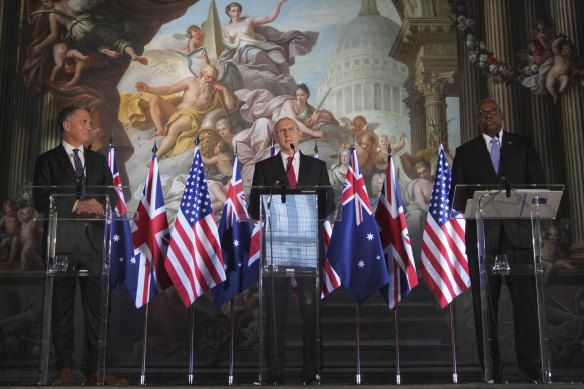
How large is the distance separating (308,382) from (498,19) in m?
6.21

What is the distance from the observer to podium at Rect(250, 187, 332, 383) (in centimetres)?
525

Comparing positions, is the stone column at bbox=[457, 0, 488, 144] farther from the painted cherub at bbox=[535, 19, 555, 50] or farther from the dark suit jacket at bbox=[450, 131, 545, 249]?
the dark suit jacket at bbox=[450, 131, 545, 249]

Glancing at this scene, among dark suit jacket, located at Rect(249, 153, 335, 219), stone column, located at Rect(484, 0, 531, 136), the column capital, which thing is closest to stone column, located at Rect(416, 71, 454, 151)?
the column capital

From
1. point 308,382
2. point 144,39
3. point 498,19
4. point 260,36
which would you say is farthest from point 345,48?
point 308,382

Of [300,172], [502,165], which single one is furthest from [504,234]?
[300,172]

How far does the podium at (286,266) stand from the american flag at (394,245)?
1.94 meters

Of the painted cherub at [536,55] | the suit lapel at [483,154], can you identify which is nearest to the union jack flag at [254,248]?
the suit lapel at [483,154]

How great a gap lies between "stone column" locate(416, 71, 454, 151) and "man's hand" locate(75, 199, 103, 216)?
5.14 m

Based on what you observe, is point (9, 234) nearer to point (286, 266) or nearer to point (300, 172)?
point (300, 172)

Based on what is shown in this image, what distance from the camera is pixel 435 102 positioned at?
944cm

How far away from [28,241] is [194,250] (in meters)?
3.04

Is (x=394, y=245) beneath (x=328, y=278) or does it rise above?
above

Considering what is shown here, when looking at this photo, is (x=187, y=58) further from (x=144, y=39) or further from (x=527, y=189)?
(x=527, y=189)

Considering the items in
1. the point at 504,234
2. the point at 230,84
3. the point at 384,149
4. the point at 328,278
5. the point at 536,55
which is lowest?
the point at 328,278
